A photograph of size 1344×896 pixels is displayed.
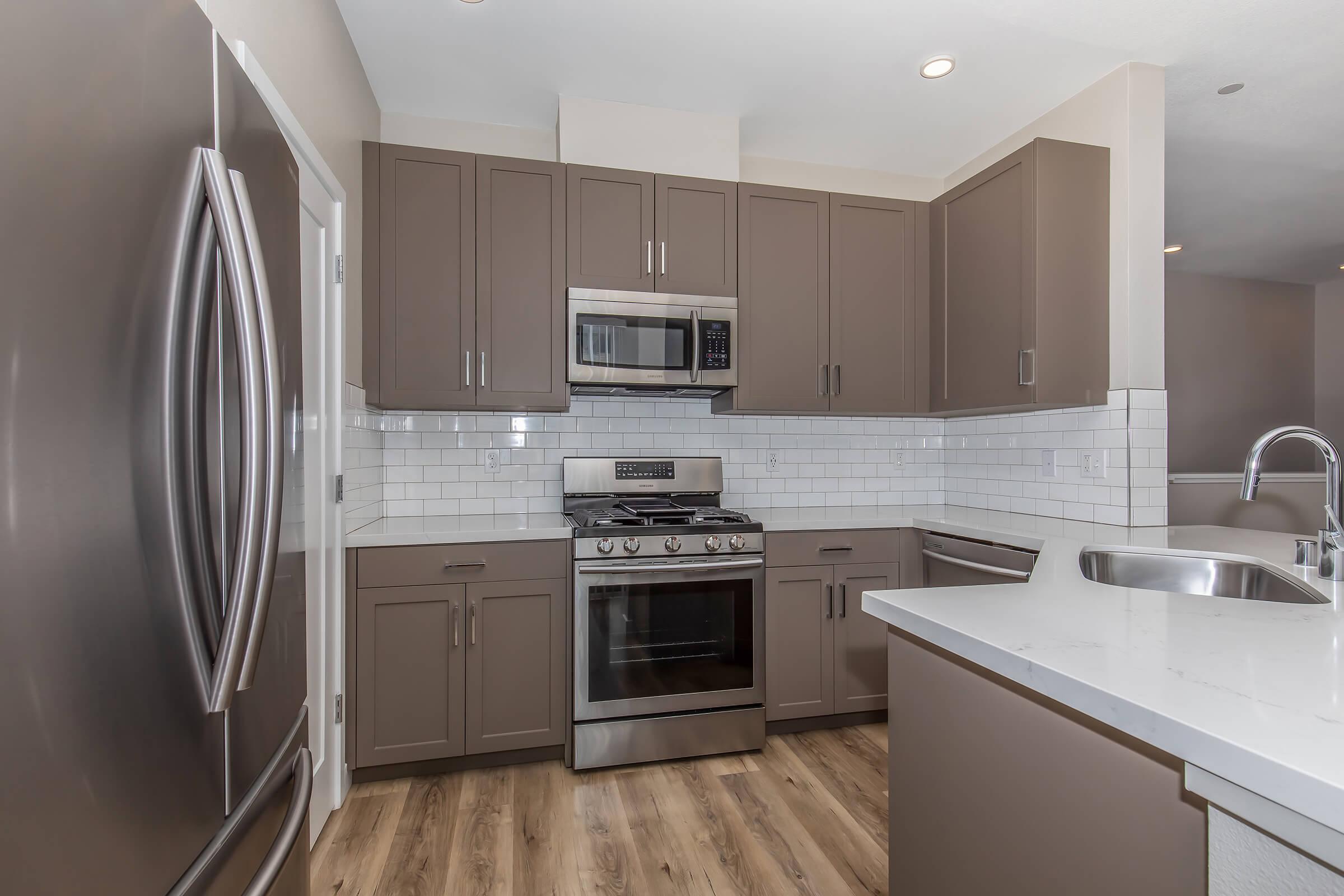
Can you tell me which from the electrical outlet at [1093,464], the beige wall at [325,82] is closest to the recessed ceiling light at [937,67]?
the electrical outlet at [1093,464]

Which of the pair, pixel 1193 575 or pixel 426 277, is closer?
pixel 1193 575

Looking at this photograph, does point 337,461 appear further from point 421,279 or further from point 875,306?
point 875,306

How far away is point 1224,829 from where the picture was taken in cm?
68

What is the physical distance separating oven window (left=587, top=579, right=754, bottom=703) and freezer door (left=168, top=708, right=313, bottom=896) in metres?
1.39

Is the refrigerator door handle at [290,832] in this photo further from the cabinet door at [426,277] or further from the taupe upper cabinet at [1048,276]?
the taupe upper cabinet at [1048,276]

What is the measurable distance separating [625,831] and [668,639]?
2.18 feet

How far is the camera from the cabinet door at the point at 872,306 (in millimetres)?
3064

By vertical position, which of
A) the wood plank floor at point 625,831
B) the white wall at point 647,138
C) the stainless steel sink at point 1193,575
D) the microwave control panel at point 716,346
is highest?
the white wall at point 647,138

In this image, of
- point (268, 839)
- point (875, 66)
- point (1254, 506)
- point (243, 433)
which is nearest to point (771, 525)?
point (875, 66)

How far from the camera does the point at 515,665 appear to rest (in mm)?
2436

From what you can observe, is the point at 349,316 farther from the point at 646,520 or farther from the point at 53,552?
the point at 53,552

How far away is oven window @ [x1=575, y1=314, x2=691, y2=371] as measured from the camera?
2697 mm

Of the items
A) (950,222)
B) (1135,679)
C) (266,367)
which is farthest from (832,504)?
(266,367)

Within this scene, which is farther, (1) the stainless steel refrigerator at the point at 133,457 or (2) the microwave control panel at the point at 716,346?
(2) the microwave control panel at the point at 716,346
